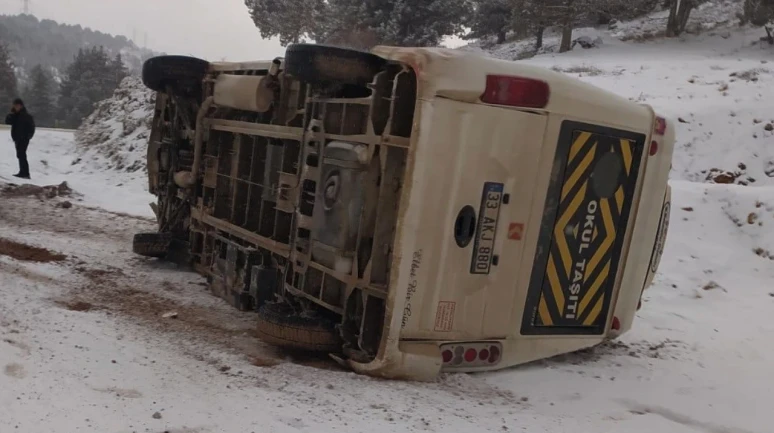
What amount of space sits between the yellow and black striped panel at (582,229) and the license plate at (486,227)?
38cm

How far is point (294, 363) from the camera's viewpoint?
13.5ft

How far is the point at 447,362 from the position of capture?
4055 mm

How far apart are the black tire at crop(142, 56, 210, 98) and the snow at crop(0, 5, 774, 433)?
5.80ft

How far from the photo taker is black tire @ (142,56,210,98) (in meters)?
6.36

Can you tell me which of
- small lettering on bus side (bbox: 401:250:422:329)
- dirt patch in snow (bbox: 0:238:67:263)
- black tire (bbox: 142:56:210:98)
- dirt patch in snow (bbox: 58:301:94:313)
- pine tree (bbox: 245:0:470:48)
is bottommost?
dirt patch in snow (bbox: 0:238:67:263)

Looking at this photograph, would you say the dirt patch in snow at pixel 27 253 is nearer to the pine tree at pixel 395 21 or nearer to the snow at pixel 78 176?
the snow at pixel 78 176

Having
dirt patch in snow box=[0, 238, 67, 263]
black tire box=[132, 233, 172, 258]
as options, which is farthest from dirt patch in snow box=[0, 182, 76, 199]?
black tire box=[132, 233, 172, 258]

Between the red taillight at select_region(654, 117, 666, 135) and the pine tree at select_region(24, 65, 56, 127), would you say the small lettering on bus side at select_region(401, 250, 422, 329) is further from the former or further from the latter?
the pine tree at select_region(24, 65, 56, 127)

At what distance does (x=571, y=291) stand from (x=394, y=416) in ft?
5.69

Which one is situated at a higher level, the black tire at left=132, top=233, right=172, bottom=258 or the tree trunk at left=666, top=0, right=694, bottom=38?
the tree trunk at left=666, top=0, right=694, bottom=38

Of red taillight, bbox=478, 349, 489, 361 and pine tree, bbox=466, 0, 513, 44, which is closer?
red taillight, bbox=478, 349, 489, 361

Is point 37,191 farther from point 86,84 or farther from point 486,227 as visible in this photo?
point 86,84

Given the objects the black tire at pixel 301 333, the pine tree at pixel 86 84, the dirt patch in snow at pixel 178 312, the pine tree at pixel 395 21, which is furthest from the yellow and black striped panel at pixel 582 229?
the pine tree at pixel 86 84

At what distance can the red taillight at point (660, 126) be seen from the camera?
476 centimetres
